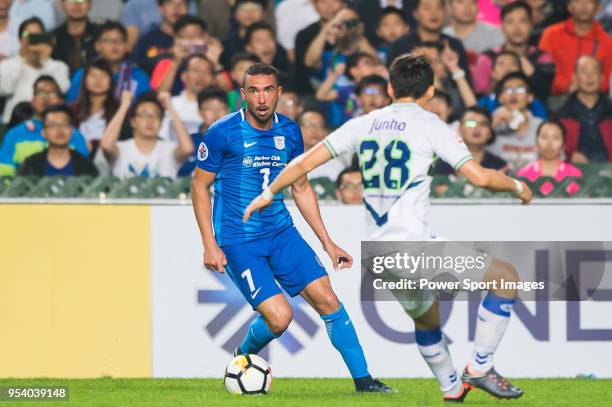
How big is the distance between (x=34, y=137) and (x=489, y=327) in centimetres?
626

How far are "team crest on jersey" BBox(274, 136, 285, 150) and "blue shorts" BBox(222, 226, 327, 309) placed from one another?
1.84 ft

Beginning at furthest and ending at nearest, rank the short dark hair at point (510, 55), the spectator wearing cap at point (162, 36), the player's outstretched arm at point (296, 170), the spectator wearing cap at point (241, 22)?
the spectator wearing cap at point (162, 36)
the spectator wearing cap at point (241, 22)
the short dark hair at point (510, 55)
the player's outstretched arm at point (296, 170)

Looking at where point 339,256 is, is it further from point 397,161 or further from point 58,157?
point 58,157

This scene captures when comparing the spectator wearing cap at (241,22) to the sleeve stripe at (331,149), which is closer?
the sleeve stripe at (331,149)

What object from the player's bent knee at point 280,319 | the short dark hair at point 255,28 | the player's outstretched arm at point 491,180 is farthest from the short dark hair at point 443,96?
the player's outstretched arm at point 491,180

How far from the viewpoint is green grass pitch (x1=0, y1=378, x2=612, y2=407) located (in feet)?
25.8

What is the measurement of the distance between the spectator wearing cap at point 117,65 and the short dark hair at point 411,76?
19.9 feet

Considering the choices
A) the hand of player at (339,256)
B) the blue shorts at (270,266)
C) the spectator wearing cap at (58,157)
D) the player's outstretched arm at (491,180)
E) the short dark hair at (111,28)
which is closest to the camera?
the player's outstretched arm at (491,180)

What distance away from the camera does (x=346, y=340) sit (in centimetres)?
842

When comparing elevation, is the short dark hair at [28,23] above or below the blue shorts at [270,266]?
above

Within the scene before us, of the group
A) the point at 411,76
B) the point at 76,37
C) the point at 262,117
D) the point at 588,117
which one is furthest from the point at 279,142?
the point at 76,37

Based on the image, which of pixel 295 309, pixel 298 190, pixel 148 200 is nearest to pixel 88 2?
pixel 148 200

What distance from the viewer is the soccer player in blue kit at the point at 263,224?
8.38m

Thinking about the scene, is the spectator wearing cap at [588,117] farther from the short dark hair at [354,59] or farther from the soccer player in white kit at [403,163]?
the soccer player in white kit at [403,163]
